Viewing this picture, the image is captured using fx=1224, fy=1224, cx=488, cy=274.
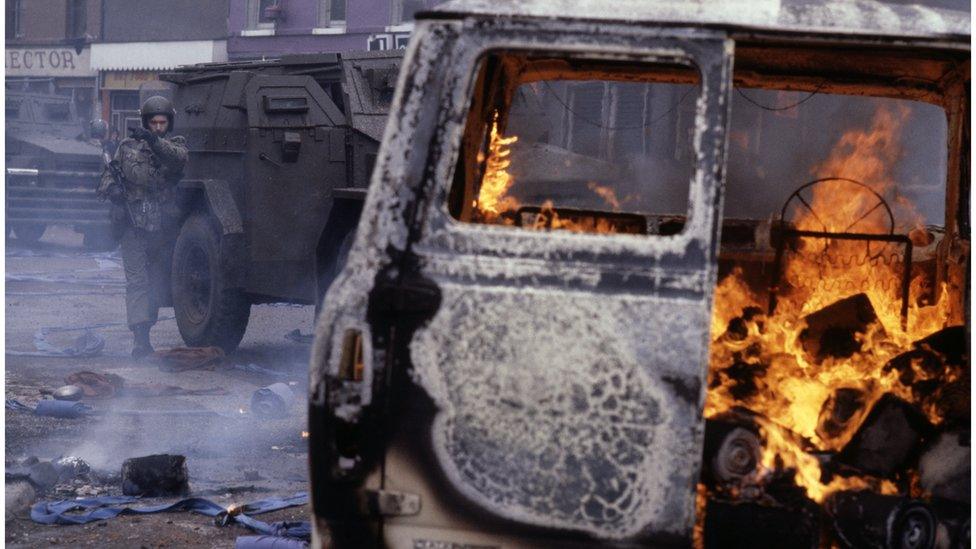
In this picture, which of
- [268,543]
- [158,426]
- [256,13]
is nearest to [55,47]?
[256,13]

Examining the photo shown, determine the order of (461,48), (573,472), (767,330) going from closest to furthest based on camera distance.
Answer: (573,472)
(461,48)
(767,330)

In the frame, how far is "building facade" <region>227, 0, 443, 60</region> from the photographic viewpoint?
27438 mm

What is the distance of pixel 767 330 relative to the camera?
4.36 meters

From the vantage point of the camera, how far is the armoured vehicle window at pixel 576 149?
13.8 feet

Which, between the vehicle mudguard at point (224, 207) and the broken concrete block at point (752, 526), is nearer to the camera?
the broken concrete block at point (752, 526)

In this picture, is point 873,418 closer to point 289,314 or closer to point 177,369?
point 177,369

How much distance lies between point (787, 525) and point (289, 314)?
1056cm

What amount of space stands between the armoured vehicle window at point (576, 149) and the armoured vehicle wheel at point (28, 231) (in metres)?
9.40

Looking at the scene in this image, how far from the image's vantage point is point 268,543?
454 cm

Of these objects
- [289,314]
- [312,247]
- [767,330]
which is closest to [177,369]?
[312,247]

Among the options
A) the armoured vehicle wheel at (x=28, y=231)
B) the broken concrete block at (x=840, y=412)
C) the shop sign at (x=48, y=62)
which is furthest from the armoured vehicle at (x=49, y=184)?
the broken concrete block at (x=840, y=412)

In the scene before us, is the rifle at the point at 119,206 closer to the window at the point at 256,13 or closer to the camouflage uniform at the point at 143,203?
the camouflage uniform at the point at 143,203

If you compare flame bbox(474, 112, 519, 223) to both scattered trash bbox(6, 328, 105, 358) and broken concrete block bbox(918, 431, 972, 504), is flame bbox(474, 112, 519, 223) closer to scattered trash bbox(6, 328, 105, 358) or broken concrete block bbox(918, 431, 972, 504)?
broken concrete block bbox(918, 431, 972, 504)

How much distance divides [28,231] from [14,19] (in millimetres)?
18782
